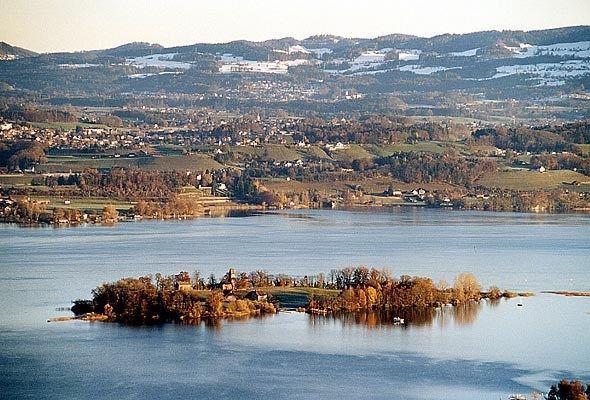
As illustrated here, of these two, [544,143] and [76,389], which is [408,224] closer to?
[544,143]

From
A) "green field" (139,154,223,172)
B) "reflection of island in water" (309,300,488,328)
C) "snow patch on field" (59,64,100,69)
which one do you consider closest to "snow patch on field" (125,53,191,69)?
"snow patch on field" (59,64,100,69)

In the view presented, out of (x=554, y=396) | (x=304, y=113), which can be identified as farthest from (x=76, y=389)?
(x=304, y=113)

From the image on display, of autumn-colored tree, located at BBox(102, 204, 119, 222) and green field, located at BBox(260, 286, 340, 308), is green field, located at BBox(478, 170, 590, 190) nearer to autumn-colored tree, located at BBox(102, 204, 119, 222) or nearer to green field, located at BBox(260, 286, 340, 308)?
autumn-colored tree, located at BBox(102, 204, 119, 222)

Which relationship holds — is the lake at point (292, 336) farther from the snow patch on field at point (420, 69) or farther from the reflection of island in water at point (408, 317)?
the snow patch on field at point (420, 69)

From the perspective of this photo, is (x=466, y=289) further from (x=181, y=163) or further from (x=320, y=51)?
(x=320, y=51)

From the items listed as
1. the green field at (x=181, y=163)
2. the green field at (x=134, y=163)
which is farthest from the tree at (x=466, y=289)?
the green field at (x=181, y=163)

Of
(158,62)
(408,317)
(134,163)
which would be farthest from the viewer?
(158,62)

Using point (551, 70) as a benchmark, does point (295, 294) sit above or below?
below

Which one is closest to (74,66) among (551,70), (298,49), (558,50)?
(298,49)
